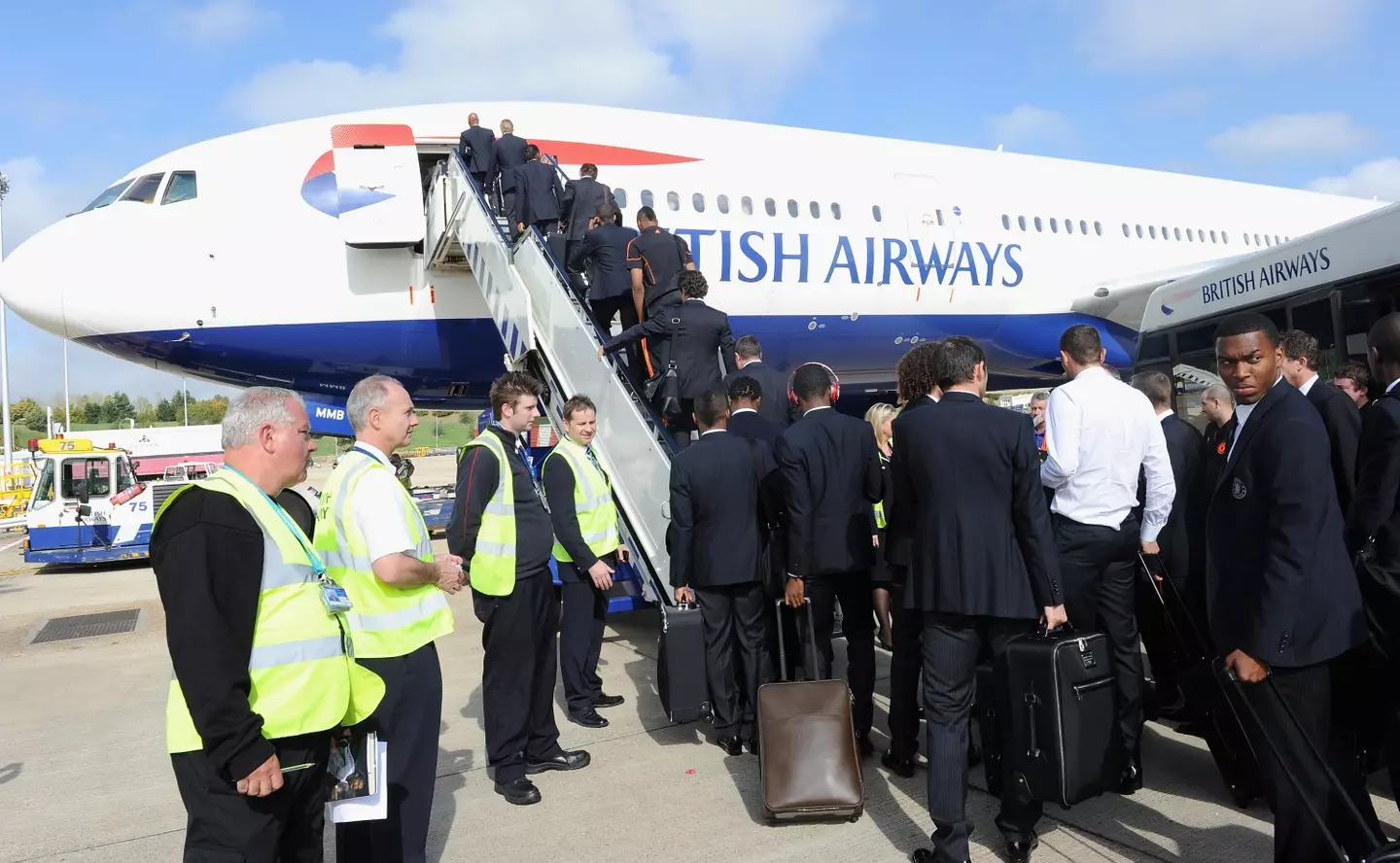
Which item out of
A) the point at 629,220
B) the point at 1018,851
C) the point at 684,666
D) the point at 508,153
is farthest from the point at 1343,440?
the point at 629,220

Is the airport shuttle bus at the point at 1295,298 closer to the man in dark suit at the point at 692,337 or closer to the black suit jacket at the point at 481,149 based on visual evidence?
the man in dark suit at the point at 692,337

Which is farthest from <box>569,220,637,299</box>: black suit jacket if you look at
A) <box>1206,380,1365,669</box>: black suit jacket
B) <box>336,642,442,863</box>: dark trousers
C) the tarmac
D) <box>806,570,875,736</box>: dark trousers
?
<box>1206,380,1365,669</box>: black suit jacket

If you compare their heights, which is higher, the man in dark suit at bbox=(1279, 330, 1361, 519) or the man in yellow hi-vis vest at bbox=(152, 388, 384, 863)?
the man in dark suit at bbox=(1279, 330, 1361, 519)

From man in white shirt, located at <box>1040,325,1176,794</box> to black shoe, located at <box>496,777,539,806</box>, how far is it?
8.32ft

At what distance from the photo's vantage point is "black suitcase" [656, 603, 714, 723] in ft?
15.1

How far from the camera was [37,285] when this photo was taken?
8383 millimetres

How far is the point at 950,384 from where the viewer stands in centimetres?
352

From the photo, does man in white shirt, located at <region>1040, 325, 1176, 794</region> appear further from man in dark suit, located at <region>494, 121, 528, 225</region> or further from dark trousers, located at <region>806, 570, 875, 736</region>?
man in dark suit, located at <region>494, 121, 528, 225</region>

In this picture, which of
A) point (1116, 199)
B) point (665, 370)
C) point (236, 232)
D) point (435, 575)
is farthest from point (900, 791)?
point (1116, 199)

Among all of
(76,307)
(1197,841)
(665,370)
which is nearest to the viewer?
(1197,841)

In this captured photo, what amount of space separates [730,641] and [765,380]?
6.06 ft

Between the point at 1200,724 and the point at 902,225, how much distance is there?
8.53m

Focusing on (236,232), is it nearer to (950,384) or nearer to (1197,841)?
(950,384)

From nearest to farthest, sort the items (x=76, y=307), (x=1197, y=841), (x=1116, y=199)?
(x=1197, y=841)
(x=76, y=307)
(x=1116, y=199)
